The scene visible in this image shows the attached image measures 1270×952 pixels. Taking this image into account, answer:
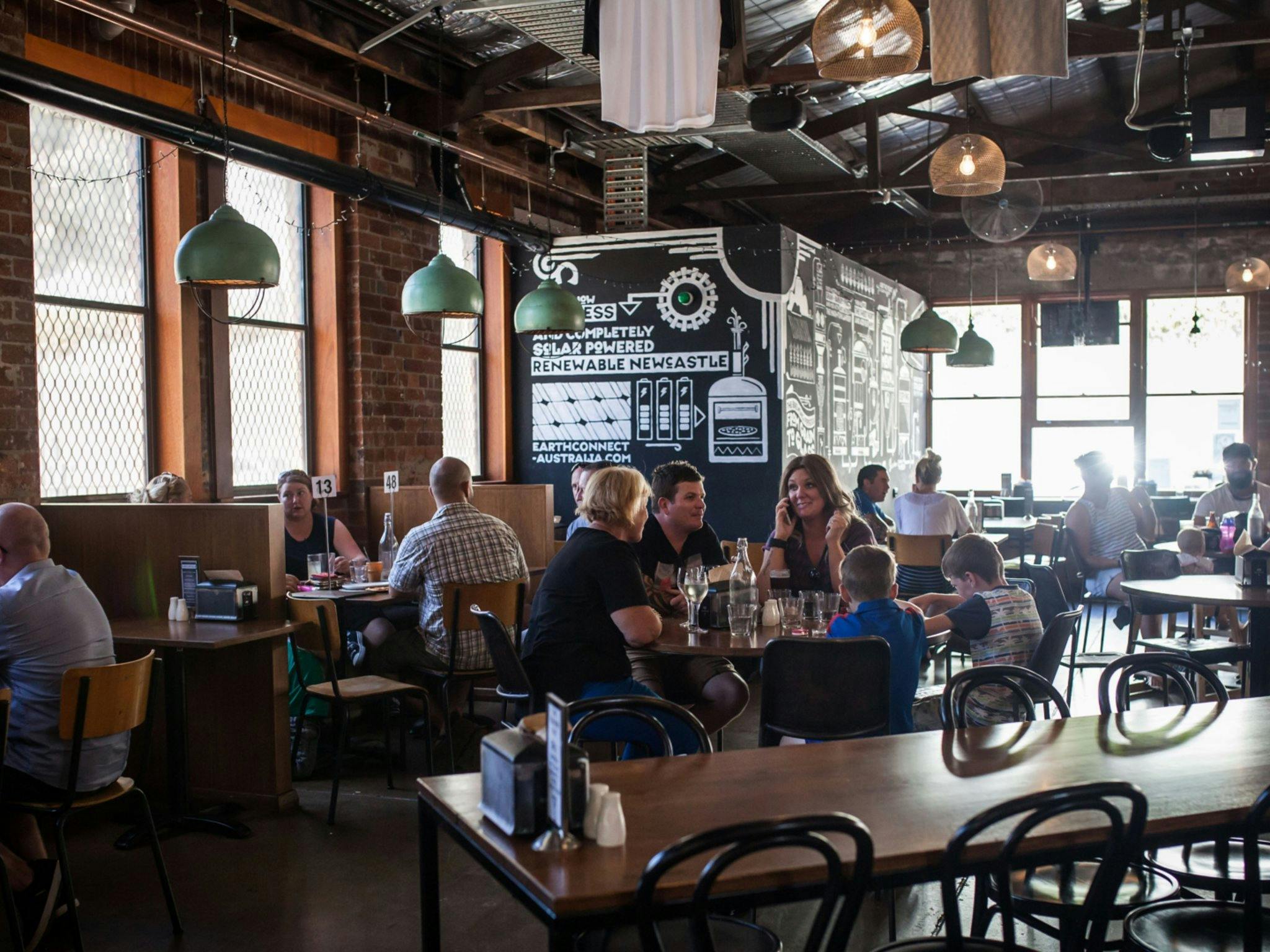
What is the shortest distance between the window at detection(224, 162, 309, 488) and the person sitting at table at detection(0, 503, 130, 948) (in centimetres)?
307

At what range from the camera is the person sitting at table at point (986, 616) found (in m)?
3.95

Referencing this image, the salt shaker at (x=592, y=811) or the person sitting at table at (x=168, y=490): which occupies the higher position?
the person sitting at table at (x=168, y=490)

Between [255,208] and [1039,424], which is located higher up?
[255,208]

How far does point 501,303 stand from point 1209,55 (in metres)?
7.04

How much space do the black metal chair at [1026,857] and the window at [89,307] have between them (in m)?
4.65

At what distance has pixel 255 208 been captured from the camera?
686 centimetres

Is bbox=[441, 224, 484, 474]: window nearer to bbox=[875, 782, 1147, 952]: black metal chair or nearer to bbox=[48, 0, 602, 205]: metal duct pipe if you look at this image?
bbox=[48, 0, 602, 205]: metal duct pipe

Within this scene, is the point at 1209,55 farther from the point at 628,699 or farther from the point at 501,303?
the point at 628,699

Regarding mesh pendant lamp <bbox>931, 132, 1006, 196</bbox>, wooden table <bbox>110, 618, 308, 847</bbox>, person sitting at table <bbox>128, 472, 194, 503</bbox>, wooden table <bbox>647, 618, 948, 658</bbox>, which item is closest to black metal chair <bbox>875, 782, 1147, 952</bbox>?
wooden table <bbox>647, 618, 948, 658</bbox>

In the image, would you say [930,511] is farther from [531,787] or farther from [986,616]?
[531,787]

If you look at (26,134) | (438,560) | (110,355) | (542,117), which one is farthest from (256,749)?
(542,117)

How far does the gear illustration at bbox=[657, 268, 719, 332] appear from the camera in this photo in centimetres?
852

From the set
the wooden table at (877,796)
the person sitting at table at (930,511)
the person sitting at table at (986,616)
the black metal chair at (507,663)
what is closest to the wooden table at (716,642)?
the person sitting at table at (986,616)

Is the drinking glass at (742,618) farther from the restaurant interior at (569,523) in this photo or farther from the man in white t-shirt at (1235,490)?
the man in white t-shirt at (1235,490)
